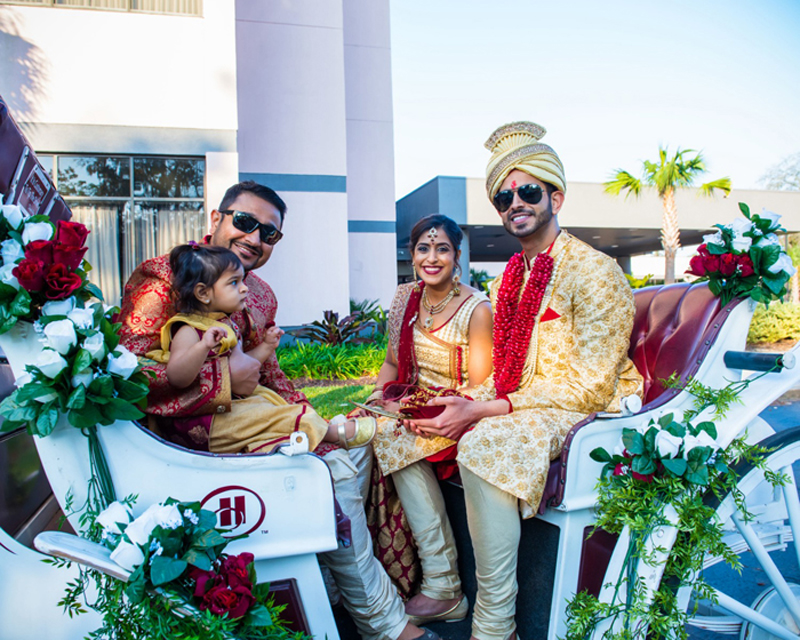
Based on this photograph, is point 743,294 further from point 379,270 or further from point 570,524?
point 379,270

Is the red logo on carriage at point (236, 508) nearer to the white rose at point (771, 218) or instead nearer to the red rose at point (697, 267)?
the red rose at point (697, 267)

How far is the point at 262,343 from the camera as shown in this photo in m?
2.32

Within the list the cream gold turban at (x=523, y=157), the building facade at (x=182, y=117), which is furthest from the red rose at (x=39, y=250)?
the building facade at (x=182, y=117)

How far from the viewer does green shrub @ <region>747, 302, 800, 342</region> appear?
1105 cm

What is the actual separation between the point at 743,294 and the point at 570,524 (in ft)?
3.45

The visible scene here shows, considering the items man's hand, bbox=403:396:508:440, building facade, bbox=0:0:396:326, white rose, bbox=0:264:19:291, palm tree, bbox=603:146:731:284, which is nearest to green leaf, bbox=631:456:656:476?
man's hand, bbox=403:396:508:440

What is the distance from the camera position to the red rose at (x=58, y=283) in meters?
1.44

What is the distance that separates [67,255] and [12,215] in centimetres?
16

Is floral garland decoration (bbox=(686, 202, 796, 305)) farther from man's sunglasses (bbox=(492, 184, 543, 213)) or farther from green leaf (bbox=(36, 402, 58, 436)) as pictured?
green leaf (bbox=(36, 402, 58, 436))

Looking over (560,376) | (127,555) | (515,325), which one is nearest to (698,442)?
(560,376)

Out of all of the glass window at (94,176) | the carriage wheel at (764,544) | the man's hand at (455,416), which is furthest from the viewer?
the glass window at (94,176)

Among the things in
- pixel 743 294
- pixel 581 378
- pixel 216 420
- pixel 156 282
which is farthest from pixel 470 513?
pixel 156 282

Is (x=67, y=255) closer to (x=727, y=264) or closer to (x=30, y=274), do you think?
(x=30, y=274)

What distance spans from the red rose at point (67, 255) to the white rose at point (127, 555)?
2.33 ft
